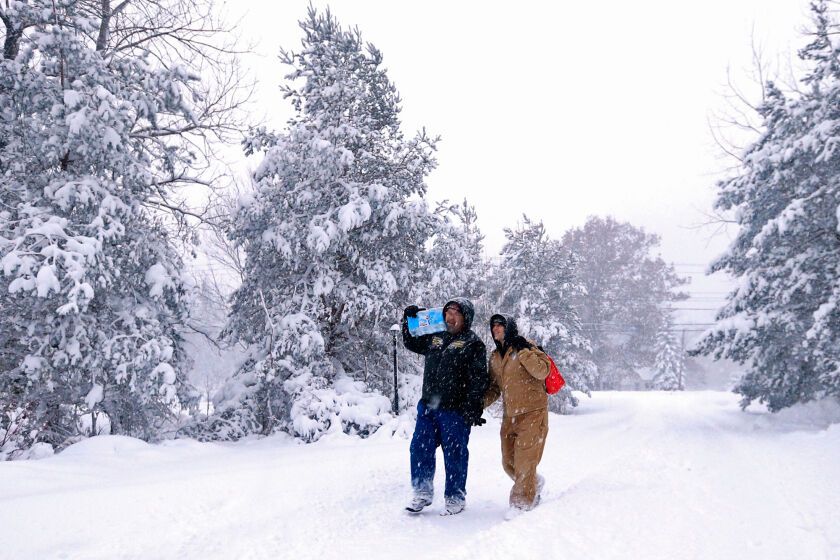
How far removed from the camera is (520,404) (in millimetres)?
4980

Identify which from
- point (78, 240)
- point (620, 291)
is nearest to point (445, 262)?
point (78, 240)

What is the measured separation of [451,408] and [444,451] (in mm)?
399

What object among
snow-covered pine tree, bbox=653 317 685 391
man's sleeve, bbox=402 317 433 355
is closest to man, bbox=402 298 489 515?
man's sleeve, bbox=402 317 433 355

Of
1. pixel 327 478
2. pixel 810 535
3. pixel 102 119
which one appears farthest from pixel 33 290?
pixel 810 535

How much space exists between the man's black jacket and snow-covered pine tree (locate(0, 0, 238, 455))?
18.3 ft

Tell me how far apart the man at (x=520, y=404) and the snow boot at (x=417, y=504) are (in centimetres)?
73

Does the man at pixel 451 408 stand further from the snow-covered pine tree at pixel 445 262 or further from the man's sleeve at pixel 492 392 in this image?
the snow-covered pine tree at pixel 445 262

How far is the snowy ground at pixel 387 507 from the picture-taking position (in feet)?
12.4

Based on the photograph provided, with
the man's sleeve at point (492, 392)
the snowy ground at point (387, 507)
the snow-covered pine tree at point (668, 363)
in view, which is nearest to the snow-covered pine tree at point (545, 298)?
the snowy ground at point (387, 507)

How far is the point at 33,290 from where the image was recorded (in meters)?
7.54

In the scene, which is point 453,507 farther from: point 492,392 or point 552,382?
point 552,382

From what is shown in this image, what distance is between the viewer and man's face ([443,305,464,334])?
5.04 meters

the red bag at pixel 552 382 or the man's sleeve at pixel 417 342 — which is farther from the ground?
the man's sleeve at pixel 417 342

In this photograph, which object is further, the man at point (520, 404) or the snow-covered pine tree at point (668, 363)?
the snow-covered pine tree at point (668, 363)
